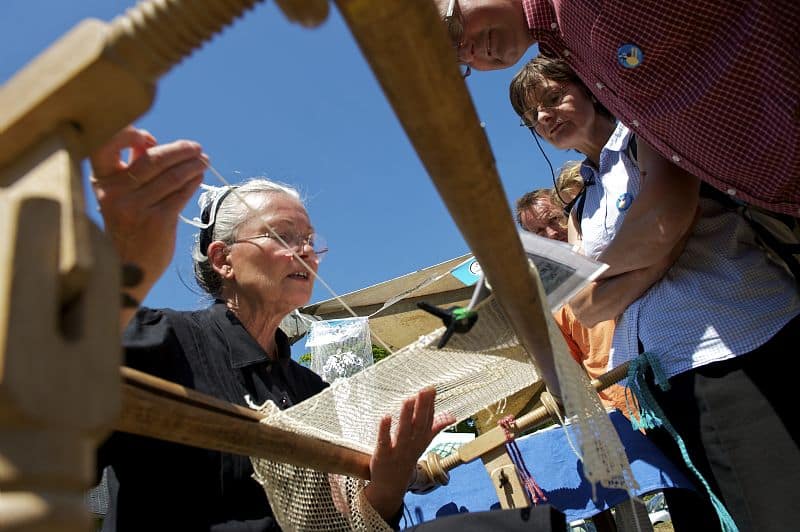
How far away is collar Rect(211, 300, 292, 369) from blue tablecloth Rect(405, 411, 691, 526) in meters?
0.99

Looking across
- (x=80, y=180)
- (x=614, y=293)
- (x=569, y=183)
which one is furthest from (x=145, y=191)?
(x=569, y=183)

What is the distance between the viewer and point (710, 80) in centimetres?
102

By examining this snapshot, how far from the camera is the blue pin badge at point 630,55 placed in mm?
1071

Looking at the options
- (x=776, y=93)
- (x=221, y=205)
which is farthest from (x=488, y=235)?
(x=221, y=205)

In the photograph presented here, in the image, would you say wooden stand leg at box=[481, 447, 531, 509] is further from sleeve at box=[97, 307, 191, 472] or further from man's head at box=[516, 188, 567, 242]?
sleeve at box=[97, 307, 191, 472]

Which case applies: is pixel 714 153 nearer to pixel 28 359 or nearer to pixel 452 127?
pixel 452 127

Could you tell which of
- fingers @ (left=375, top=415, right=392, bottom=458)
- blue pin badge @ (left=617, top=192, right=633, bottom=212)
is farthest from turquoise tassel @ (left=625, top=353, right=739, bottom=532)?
fingers @ (left=375, top=415, right=392, bottom=458)

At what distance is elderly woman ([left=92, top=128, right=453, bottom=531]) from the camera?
2.48ft

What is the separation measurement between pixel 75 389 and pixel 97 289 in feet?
0.22

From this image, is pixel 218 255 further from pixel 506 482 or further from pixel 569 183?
pixel 569 183

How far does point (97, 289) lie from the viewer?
42 centimetres

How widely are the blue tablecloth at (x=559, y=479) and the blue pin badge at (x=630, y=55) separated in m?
1.11

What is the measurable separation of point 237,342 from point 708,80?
42.0 inches

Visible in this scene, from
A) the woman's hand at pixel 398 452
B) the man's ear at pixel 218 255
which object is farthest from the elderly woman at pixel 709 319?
the man's ear at pixel 218 255
